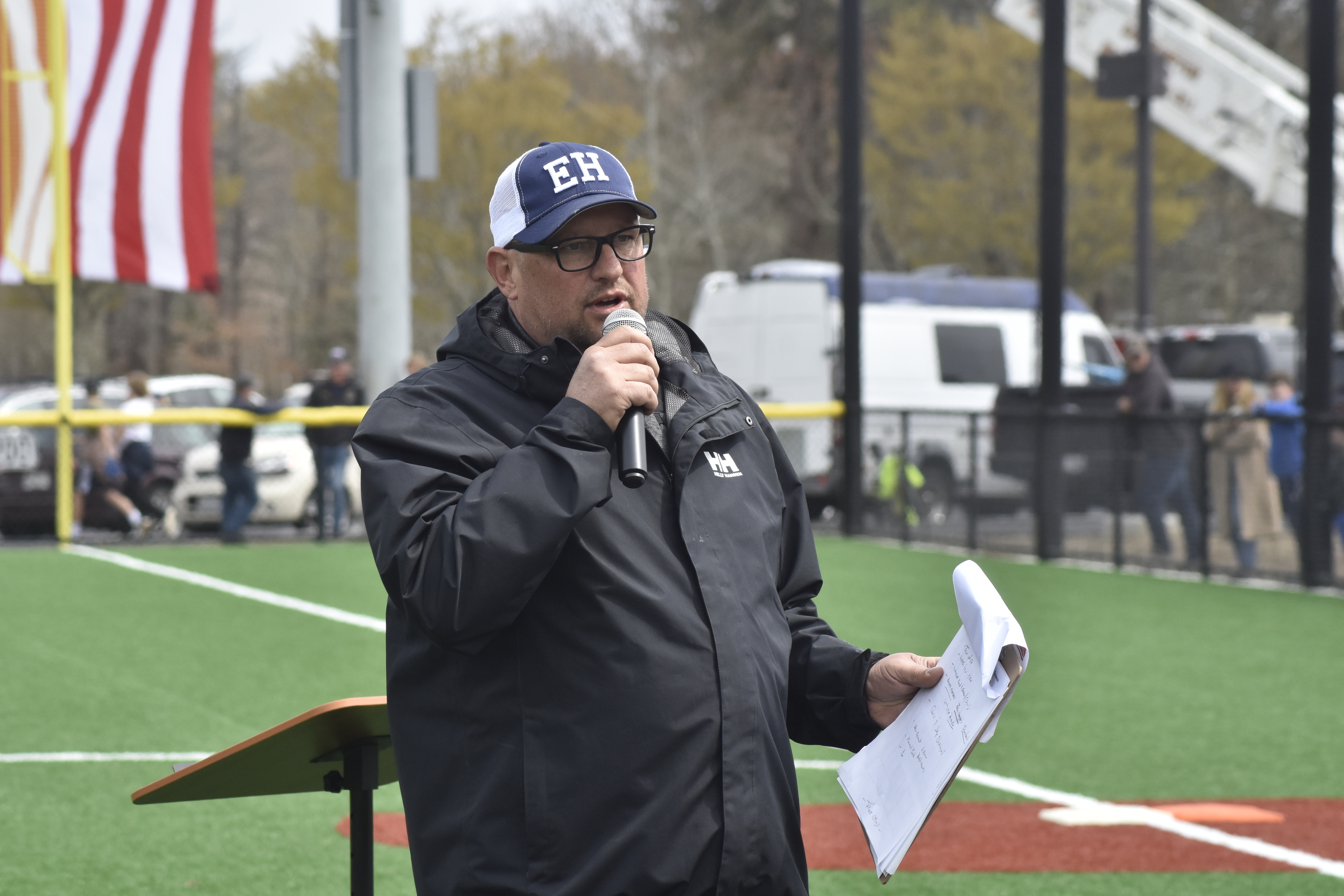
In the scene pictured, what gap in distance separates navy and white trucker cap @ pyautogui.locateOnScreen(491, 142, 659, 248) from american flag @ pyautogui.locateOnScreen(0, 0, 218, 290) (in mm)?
12807

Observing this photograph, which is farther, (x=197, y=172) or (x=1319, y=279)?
(x=197, y=172)

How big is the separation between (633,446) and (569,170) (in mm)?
490

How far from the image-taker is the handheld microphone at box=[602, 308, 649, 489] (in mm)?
2436

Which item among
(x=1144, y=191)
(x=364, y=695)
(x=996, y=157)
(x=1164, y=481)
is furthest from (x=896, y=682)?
(x=996, y=157)

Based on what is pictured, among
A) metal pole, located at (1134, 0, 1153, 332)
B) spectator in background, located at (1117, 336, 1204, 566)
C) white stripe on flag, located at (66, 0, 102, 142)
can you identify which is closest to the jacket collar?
spectator in background, located at (1117, 336, 1204, 566)

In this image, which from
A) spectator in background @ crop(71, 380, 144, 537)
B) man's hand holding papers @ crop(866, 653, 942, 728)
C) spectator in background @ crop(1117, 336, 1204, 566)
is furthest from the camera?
spectator in background @ crop(71, 380, 144, 537)

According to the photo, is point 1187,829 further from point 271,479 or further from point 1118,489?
point 271,479

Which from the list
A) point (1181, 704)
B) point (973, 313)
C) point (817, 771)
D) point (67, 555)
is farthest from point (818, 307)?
point (817, 771)

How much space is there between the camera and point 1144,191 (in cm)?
2183

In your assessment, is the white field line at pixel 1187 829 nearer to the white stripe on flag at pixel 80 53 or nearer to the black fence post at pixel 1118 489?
the black fence post at pixel 1118 489

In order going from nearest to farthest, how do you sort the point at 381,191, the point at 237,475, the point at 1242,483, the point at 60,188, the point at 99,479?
the point at 1242,483 < the point at 381,191 < the point at 60,188 < the point at 237,475 < the point at 99,479

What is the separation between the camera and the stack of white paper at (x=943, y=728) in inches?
93.5

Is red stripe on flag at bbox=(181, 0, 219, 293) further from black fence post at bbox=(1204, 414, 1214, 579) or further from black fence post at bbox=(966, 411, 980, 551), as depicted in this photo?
black fence post at bbox=(1204, 414, 1214, 579)

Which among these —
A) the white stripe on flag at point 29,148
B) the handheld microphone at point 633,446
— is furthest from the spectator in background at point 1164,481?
the handheld microphone at point 633,446
